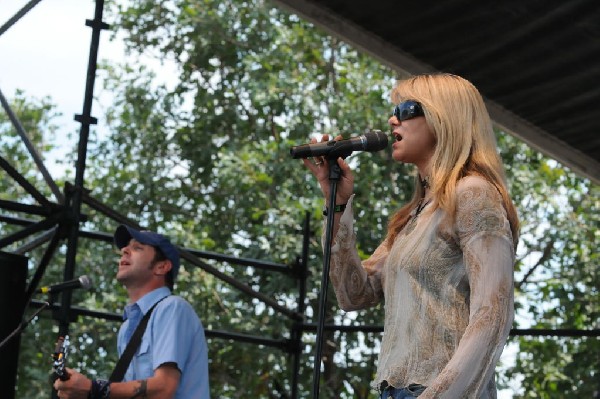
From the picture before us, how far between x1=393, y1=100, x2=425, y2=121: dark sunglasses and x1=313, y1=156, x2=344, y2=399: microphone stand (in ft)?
0.61

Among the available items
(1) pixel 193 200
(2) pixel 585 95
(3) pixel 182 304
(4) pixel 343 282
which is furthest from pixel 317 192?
(4) pixel 343 282

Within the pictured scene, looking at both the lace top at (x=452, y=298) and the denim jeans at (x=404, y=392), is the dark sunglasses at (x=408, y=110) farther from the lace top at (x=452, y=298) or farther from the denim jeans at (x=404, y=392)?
the denim jeans at (x=404, y=392)

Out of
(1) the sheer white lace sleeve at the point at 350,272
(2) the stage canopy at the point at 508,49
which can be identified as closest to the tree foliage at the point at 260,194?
(2) the stage canopy at the point at 508,49

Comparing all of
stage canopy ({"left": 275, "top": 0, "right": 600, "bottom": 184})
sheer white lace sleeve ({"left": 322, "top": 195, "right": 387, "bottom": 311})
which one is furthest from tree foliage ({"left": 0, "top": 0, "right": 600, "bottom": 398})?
sheer white lace sleeve ({"left": 322, "top": 195, "right": 387, "bottom": 311})

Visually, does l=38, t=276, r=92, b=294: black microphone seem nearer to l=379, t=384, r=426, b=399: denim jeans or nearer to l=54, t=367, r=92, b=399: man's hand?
l=54, t=367, r=92, b=399: man's hand

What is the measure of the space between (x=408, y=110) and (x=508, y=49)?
8.71 ft

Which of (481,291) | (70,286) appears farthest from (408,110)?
(70,286)

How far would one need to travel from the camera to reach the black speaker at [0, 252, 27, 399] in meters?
4.54

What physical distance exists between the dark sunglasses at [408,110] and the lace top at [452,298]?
23cm

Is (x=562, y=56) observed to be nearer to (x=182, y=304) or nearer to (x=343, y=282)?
(x=182, y=304)

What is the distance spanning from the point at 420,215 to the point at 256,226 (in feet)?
35.0

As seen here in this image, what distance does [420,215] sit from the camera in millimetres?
2900

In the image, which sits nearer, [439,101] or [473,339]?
[473,339]

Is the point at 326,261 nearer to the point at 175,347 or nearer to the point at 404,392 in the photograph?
the point at 404,392
